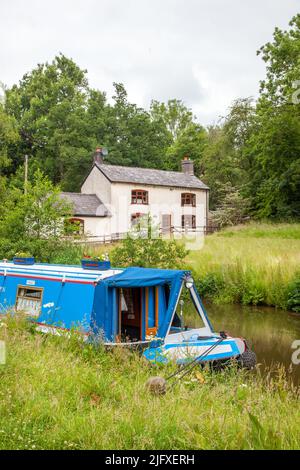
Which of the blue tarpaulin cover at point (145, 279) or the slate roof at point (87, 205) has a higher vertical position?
the slate roof at point (87, 205)

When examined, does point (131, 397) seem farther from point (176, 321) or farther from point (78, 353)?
point (176, 321)

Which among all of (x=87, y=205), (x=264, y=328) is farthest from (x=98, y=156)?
(x=264, y=328)

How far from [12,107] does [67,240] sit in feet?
126

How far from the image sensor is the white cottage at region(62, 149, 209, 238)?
33.8m

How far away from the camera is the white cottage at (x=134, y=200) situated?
33.8 metres

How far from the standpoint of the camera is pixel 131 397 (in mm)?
4926

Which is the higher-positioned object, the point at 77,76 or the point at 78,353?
the point at 77,76

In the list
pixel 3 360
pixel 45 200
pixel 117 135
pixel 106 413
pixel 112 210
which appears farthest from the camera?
pixel 117 135

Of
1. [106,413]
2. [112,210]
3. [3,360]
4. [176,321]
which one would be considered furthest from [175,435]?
[112,210]

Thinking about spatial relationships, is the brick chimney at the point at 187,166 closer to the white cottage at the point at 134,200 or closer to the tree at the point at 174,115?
the white cottage at the point at 134,200

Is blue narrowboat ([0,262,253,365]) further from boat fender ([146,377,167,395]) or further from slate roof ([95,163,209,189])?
slate roof ([95,163,209,189])

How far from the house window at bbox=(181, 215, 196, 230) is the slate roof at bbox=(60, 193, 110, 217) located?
6790 mm

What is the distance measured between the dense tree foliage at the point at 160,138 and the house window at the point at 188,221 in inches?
88.1

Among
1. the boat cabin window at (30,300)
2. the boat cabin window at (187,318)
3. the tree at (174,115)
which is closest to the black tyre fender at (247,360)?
the boat cabin window at (187,318)
